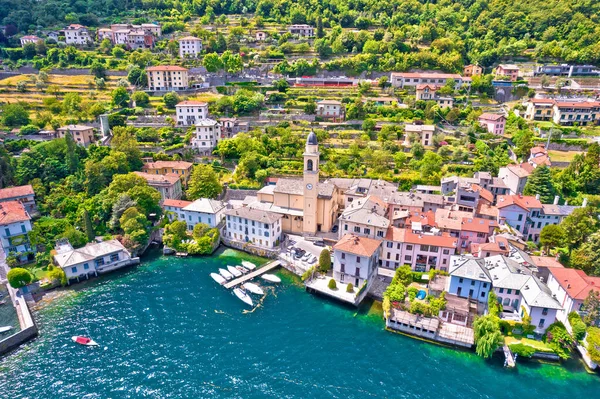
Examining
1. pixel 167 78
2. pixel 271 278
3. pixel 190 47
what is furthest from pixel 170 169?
pixel 190 47

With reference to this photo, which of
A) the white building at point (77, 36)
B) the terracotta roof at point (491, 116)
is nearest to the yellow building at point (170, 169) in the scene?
the terracotta roof at point (491, 116)

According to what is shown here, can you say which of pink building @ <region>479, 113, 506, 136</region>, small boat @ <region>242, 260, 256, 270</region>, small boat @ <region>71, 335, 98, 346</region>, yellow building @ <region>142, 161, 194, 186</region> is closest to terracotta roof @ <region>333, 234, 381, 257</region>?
small boat @ <region>242, 260, 256, 270</region>

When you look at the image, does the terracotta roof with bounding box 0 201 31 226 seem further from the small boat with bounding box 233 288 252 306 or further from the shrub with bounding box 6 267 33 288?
the small boat with bounding box 233 288 252 306

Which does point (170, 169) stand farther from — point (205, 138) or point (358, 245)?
point (358, 245)

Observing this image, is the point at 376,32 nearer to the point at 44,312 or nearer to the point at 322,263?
the point at 322,263

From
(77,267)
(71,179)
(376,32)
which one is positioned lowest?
(77,267)

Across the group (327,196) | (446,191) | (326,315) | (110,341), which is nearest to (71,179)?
(110,341)
